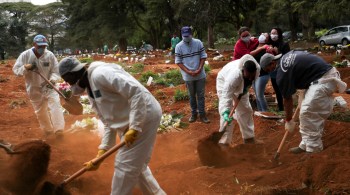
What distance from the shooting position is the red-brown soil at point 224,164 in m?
4.64

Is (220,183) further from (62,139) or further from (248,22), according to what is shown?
(248,22)

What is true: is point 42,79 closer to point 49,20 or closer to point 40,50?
point 40,50

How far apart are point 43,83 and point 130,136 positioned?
4237mm

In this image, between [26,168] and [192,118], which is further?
[192,118]

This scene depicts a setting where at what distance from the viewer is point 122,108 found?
151 inches

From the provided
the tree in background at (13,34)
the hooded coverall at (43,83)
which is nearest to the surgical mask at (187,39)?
the hooded coverall at (43,83)

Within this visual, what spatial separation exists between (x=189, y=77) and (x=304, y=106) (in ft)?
9.72

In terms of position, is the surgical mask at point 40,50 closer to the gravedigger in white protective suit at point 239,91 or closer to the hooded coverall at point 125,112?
the gravedigger in white protective suit at point 239,91

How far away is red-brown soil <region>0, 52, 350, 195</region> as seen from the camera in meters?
4.64

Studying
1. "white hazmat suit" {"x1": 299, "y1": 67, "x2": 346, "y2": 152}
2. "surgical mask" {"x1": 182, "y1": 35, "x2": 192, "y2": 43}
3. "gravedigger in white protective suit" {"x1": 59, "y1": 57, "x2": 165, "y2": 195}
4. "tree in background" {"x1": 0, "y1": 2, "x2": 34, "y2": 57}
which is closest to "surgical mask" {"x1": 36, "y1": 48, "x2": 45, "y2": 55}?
"surgical mask" {"x1": 182, "y1": 35, "x2": 192, "y2": 43}

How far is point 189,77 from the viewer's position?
7715 millimetres

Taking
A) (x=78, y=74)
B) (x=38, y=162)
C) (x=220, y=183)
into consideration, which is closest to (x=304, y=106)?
(x=220, y=183)

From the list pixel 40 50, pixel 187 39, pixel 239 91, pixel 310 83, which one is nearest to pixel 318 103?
pixel 310 83

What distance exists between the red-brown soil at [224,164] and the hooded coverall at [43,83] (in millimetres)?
498
